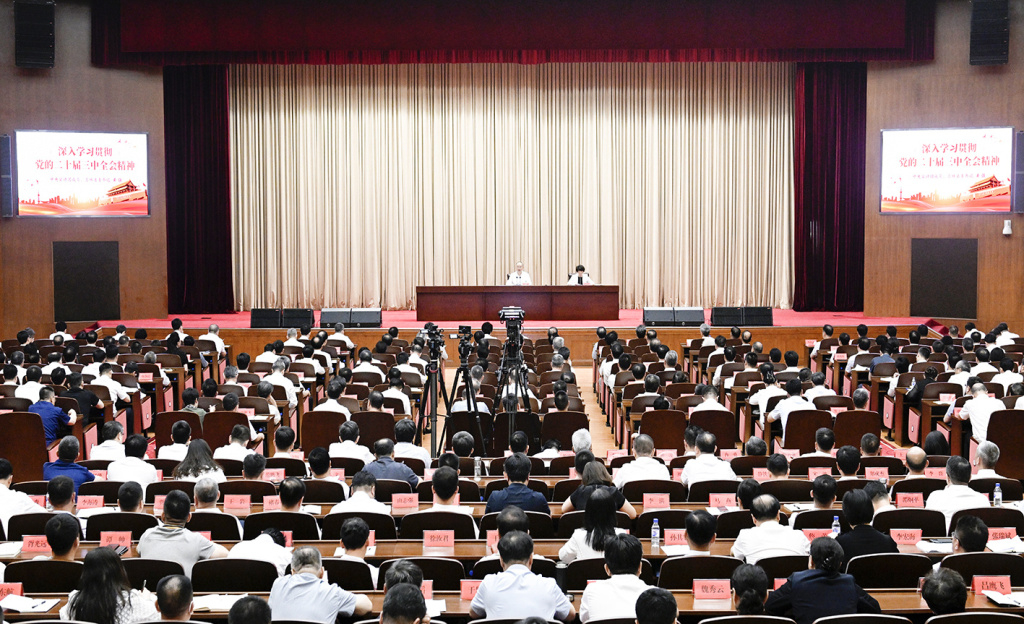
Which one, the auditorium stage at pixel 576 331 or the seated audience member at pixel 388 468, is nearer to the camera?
the seated audience member at pixel 388 468

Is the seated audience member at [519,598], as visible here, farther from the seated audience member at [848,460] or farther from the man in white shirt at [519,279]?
the man in white shirt at [519,279]

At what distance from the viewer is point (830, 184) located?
2019cm

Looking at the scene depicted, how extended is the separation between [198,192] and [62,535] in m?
15.6

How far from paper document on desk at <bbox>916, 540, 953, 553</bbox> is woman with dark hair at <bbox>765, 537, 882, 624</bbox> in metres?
1.06

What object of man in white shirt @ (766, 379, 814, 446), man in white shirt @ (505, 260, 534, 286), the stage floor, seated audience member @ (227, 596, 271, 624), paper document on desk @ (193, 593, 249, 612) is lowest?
paper document on desk @ (193, 593, 249, 612)

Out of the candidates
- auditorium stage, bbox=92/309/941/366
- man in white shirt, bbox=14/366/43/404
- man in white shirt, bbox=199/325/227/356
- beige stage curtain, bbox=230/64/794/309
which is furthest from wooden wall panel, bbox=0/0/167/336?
man in white shirt, bbox=14/366/43/404

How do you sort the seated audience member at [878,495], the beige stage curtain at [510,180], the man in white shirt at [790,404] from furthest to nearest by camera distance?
the beige stage curtain at [510,180], the man in white shirt at [790,404], the seated audience member at [878,495]

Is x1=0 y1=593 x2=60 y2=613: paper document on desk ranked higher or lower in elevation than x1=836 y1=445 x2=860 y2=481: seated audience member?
lower

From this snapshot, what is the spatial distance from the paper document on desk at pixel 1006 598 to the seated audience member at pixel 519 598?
199 cm

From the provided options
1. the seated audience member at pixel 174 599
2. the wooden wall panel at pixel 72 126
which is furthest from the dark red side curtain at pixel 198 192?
the seated audience member at pixel 174 599

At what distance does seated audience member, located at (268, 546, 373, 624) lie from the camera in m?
4.61

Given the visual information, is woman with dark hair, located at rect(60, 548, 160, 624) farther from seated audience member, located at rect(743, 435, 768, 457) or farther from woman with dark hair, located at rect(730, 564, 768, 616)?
seated audience member, located at rect(743, 435, 768, 457)

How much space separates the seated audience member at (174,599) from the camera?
4.34m

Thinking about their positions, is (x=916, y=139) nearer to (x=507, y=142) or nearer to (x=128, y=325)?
(x=507, y=142)
